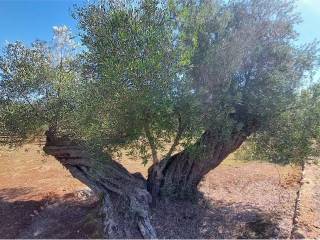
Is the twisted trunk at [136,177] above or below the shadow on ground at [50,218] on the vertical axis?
above

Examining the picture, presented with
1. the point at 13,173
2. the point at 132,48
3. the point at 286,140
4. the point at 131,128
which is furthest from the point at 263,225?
the point at 13,173

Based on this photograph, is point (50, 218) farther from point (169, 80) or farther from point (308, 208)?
point (308, 208)

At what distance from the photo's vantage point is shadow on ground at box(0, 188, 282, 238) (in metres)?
11.7

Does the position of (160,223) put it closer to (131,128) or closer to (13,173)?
(131,128)

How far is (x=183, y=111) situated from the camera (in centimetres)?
1049

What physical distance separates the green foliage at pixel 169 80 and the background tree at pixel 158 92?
0.03m

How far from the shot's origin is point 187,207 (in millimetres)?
13008

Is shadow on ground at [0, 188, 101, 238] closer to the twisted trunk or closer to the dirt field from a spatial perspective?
the dirt field

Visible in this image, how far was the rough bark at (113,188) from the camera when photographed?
441 inches

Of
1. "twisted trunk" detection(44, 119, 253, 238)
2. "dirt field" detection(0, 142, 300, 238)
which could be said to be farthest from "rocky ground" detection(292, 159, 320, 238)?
"twisted trunk" detection(44, 119, 253, 238)

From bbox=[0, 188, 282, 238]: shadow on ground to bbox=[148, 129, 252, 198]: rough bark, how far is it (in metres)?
0.52

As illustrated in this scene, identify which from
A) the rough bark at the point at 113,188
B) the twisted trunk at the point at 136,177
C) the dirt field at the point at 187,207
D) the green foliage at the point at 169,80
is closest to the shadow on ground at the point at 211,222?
the dirt field at the point at 187,207

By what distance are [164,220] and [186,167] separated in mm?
2151

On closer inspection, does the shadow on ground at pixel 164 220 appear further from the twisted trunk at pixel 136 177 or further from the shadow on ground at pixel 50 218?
the twisted trunk at pixel 136 177
